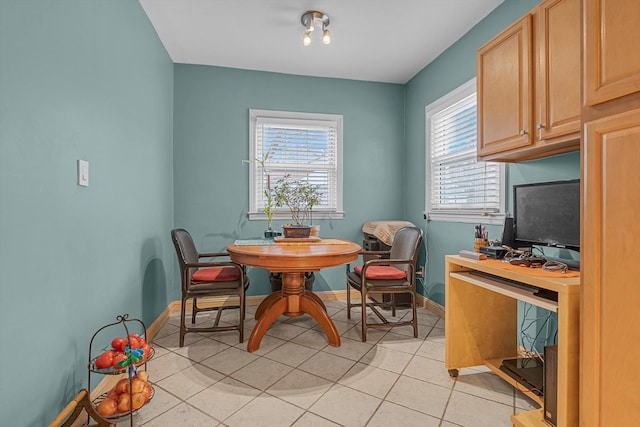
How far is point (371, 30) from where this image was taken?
2.92 m

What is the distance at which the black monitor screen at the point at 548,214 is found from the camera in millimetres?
1769

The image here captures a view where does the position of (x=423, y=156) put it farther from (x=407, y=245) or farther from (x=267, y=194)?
(x=267, y=194)

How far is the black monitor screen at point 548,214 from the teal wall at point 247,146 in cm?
202

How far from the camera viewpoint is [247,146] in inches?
146

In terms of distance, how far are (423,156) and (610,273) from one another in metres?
2.77

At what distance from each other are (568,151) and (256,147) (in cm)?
291

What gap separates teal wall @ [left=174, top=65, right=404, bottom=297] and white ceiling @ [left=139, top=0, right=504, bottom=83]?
21cm

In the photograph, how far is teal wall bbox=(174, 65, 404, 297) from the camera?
359cm

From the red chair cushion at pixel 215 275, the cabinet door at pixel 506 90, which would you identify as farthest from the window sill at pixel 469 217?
the red chair cushion at pixel 215 275

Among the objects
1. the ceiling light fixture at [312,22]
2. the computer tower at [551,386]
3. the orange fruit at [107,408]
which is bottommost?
the orange fruit at [107,408]

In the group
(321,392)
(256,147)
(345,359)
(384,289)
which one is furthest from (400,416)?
(256,147)

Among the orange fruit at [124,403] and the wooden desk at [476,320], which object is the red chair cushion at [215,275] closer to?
the orange fruit at [124,403]

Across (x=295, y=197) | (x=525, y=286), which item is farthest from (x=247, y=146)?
(x=525, y=286)

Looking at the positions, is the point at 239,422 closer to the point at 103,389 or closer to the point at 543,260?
the point at 103,389
